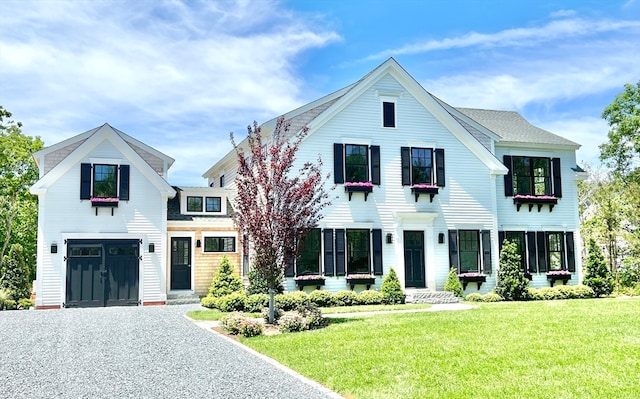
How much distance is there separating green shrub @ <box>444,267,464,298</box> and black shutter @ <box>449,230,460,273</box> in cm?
41

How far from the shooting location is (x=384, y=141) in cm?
2311

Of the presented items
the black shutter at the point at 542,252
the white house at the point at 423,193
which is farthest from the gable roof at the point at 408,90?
the black shutter at the point at 542,252

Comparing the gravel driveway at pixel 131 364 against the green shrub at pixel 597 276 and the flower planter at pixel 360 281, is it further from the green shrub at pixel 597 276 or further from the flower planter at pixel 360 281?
the green shrub at pixel 597 276

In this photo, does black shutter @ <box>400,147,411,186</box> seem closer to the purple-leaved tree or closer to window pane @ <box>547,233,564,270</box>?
window pane @ <box>547,233,564,270</box>

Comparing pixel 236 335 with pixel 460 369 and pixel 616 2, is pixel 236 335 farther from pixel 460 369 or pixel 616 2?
pixel 616 2

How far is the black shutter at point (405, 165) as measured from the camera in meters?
23.2

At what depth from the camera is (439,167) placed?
934 inches

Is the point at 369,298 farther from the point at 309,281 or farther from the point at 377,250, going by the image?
the point at 309,281

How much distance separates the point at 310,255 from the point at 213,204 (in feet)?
18.9

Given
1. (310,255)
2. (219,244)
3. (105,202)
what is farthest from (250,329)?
(219,244)

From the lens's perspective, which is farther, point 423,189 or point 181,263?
point 181,263

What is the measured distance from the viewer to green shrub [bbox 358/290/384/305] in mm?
21109

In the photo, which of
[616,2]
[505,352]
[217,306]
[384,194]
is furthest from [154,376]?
[384,194]

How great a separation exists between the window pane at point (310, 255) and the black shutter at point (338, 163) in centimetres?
211
